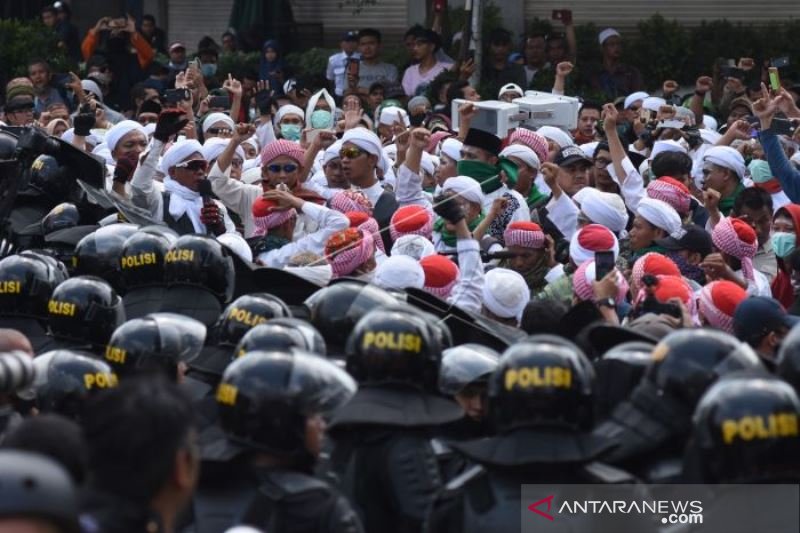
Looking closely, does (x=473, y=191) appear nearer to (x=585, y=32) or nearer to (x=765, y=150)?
(x=765, y=150)

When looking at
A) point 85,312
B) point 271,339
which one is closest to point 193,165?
point 85,312

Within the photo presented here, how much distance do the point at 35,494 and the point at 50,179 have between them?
7269 mm

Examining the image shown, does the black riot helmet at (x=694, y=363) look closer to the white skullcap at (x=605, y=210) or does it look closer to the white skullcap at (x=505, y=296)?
the white skullcap at (x=505, y=296)

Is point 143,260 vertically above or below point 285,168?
above

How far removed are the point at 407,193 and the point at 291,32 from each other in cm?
1020

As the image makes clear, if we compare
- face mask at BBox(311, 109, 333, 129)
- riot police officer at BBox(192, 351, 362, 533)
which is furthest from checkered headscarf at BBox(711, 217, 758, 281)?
face mask at BBox(311, 109, 333, 129)

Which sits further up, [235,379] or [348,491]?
[235,379]

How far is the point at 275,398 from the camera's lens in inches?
196

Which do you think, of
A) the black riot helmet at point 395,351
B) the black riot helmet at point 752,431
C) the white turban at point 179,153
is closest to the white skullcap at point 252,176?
the white turban at point 179,153

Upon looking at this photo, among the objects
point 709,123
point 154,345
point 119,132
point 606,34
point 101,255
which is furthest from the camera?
point 606,34

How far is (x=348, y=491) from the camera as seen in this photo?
18.0ft

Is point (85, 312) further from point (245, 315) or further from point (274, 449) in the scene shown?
point (274, 449)

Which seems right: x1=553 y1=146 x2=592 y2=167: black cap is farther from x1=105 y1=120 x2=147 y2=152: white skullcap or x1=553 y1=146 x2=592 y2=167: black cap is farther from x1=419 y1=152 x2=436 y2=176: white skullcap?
x1=105 y1=120 x2=147 y2=152: white skullcap

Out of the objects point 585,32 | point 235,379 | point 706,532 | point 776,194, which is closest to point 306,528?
point 235,379
